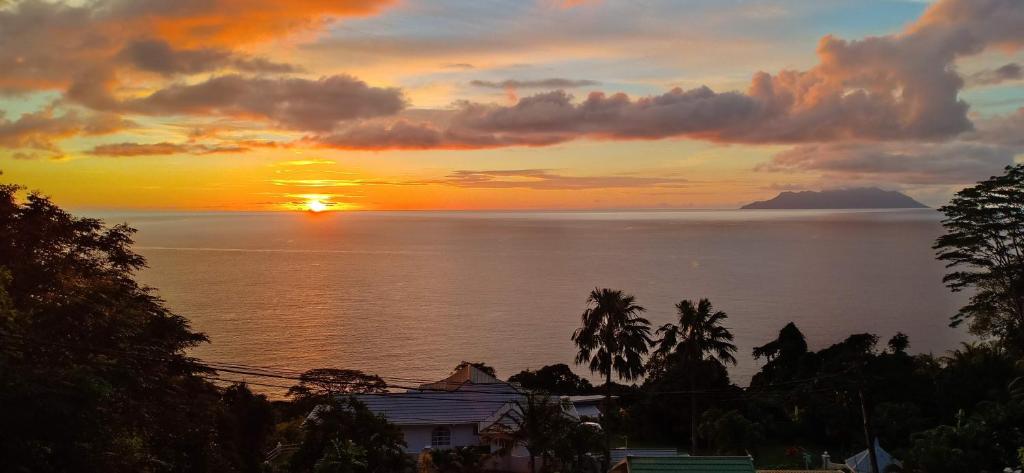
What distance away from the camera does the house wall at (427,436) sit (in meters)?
38.9

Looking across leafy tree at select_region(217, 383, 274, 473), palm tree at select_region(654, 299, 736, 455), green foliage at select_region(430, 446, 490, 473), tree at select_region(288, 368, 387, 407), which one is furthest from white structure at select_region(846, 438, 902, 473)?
leafy tree at select_region(217, 383, 274, 473)

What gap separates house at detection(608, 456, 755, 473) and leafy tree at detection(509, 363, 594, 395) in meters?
36.9

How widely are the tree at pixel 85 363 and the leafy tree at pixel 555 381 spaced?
1405 inches

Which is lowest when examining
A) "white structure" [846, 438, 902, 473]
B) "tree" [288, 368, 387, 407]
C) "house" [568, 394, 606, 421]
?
"white structure" [846, 438, 902, 473]

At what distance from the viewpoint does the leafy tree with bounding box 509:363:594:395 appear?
198 feet

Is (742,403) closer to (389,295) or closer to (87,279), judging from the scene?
(87,279)

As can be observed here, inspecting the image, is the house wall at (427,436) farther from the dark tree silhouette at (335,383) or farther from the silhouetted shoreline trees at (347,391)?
the silhouetted shoreline trees at (347,391)

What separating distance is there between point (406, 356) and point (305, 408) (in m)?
29.9

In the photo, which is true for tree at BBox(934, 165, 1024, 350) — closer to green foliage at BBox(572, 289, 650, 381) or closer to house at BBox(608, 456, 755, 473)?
green foliage at BBox(572, 289, 650, 381)

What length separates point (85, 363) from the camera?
1783cm

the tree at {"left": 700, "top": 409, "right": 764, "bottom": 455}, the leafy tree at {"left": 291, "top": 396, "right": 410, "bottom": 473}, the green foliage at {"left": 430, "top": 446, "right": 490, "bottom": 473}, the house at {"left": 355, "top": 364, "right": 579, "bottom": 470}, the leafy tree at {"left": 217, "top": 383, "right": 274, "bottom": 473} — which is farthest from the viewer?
the house at {"left": 355, "top": 364, "right": 579, "bottom": 470}

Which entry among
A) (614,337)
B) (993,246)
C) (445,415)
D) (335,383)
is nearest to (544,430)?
(614,337)

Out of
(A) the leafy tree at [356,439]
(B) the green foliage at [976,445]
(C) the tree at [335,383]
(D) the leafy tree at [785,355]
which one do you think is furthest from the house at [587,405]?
(B) the green foliage at [976,445]

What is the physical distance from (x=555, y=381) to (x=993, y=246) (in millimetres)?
33331
